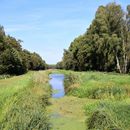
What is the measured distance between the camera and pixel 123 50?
64.8 meters

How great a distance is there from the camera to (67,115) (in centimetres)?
1995

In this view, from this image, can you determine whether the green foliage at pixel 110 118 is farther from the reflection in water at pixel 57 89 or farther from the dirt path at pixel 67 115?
the reflection in water at pixel 57 89

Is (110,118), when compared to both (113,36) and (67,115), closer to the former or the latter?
(67,115)

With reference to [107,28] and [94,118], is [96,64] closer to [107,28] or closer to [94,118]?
[107,28]

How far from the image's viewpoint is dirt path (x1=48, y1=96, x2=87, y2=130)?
650 inches

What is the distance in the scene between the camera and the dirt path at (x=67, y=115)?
1650 cm

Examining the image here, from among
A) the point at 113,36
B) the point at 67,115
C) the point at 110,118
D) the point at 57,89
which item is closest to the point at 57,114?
the point at 67,115

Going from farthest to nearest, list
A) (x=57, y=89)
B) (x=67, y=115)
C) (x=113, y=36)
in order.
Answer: (x=113, y=36)
(x=57, y=89)
(x=67, y=115)

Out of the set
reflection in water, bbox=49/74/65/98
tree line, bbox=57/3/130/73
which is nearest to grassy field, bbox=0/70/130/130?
reflection in water, bbox=49/74/65/98

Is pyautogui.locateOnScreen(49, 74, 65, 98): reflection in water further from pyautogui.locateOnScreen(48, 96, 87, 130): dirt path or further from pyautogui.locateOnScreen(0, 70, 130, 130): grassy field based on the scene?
pyautogui.locateOnScreen(0, 70, 130, 130): grassy field

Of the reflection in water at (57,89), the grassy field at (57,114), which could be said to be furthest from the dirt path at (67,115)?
the reflection in water at (57,89)

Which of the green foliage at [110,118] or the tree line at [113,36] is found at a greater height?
the tree line at [113,36]

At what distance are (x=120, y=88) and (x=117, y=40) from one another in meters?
36.4

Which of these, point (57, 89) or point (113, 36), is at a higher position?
point (113, 36)
